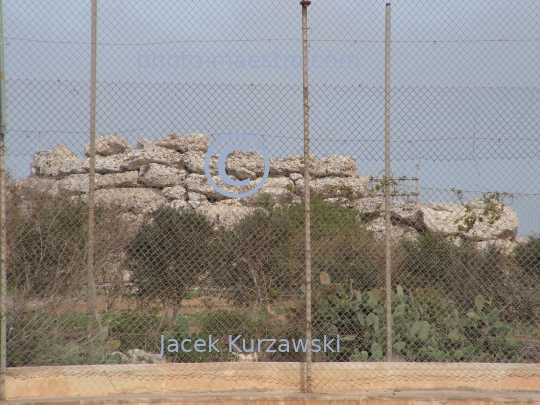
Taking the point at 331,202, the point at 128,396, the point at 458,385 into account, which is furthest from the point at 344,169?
the point at 128,396

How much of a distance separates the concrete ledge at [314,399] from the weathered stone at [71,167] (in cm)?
434

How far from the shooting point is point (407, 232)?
5.39 m

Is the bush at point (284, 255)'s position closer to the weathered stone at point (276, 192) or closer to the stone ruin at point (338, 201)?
the stone ruin at point (338, 201)

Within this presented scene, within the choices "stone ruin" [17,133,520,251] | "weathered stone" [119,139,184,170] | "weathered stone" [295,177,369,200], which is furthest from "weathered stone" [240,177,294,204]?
"weathered stone" [119,139,184,170]

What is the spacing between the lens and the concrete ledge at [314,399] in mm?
4320

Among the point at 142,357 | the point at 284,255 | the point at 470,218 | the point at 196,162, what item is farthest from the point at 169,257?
the point at 196,162

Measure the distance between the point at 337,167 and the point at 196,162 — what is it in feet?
30.5

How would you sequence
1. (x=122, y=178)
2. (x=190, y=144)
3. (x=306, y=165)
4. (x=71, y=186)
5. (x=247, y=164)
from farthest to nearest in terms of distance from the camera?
(x=122, y=178)
(x=190, y=144)
(x=247, y=164)
(x=71, y=186)
(x=306, y=165)

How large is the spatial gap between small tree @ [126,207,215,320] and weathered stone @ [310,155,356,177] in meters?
1.42

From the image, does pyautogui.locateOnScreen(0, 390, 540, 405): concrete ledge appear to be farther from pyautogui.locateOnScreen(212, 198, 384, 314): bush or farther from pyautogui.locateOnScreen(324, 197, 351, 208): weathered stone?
pyautogui.locateOnScreen(324, 197, 351, 208): weathered stone

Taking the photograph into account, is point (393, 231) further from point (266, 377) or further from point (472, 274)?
point (266, 377)

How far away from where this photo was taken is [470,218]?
17.8 ft

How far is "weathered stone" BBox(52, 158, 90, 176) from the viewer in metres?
8.44

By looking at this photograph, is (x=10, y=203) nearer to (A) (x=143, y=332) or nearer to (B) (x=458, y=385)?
(A) (x=143, y=332)
